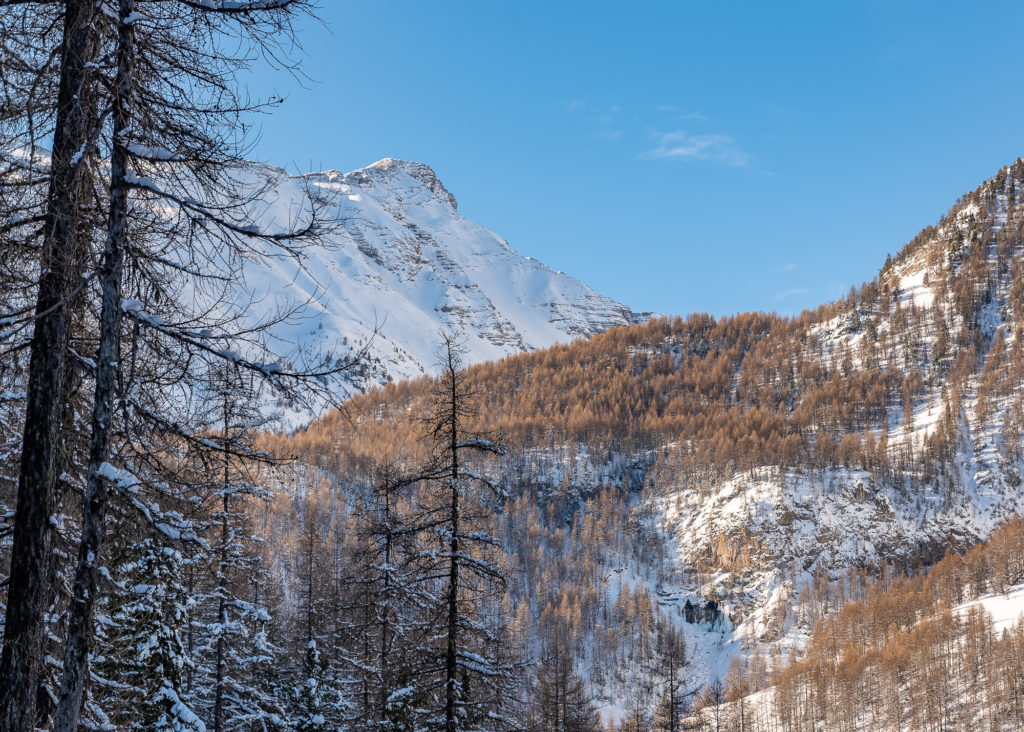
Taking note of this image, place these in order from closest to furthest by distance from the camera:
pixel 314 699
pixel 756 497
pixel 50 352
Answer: pixel 50 352
pixel 314 699
pixel 756 497

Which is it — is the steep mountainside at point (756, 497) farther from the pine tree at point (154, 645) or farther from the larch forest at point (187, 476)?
the pine tree at point (154, 645)

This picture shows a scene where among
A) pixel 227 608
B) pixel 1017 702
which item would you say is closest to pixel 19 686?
pixel 227 608

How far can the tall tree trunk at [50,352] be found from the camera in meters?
5.19

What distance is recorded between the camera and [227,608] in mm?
17531

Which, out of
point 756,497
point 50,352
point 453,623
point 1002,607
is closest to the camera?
point 50,352

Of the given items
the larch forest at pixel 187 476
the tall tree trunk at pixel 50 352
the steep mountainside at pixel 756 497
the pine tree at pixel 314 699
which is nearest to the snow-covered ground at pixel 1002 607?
the larch forest at pixel 187 476

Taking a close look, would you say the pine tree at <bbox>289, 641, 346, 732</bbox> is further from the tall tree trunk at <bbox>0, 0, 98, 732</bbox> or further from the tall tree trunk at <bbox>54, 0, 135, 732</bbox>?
the tall tree trunk at <bbox>0, 0, 98, 732</bbox>

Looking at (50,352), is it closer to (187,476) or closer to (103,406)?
(103,406)

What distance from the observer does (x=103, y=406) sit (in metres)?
5.47

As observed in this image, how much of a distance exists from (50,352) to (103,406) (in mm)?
513

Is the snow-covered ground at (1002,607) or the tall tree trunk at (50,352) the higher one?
the tall tree trunk at (50,352)

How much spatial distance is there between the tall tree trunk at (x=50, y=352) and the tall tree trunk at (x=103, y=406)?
7.7 inches

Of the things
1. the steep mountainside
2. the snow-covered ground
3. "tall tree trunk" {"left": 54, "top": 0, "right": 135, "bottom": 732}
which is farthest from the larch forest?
the steep mountainside

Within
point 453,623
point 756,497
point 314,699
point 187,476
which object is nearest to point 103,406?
point 187,476
